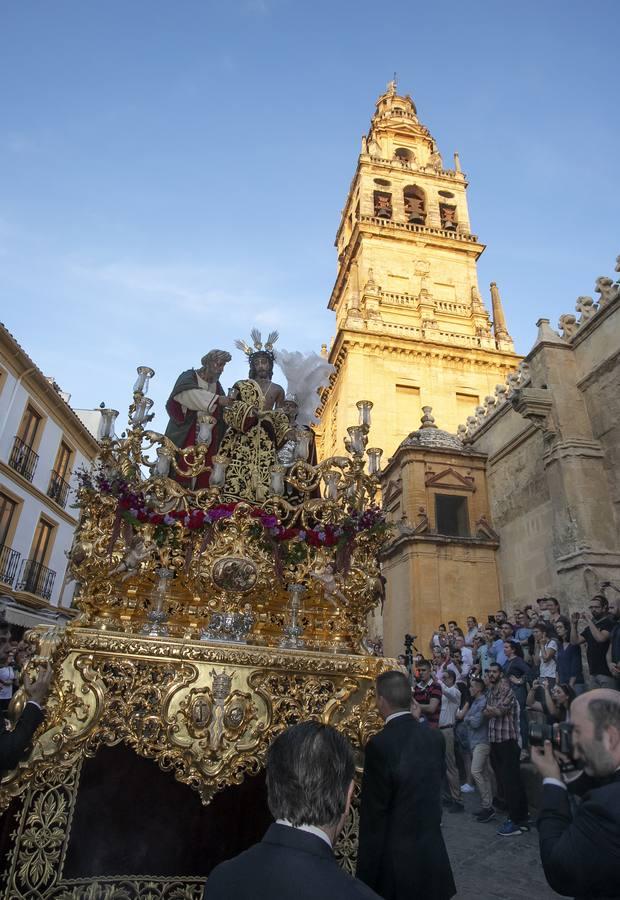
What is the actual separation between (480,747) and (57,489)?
17.8 metres

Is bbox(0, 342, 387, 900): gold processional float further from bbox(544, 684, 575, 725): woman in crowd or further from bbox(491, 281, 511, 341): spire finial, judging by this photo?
bbox(491, 281, 511, 341): spire finial

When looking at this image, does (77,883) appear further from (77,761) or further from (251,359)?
(251,359)

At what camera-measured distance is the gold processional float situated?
312cm

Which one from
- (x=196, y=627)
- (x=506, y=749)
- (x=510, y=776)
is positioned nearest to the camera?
(x=196, y=627)

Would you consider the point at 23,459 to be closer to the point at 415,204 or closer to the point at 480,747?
the point at 480,747

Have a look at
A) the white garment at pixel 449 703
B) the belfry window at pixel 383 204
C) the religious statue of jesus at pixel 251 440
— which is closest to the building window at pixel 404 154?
the belfry window at pixel 383 204

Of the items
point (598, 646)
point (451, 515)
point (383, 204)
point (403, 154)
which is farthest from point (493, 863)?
point (403, 154)

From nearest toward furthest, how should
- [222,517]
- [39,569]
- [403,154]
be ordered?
[222,517] < [39,569] < [403,154]

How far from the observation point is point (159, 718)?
10.5 feet

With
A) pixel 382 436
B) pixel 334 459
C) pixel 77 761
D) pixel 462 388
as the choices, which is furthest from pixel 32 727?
pixel 462 388

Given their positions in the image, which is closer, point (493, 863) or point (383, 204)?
point (493, 863)

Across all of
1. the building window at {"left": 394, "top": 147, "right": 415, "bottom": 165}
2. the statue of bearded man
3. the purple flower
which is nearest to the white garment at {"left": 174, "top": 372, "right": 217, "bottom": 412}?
the statue of bearded man

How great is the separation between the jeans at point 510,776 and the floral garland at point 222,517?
3.93m

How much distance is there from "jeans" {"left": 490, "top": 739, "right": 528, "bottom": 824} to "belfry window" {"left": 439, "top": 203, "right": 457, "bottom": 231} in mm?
33734
